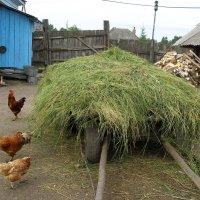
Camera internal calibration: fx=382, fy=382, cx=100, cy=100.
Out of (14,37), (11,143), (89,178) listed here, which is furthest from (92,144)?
(14,37)

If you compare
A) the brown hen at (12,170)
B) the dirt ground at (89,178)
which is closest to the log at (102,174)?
the dirt ground at (89,178)

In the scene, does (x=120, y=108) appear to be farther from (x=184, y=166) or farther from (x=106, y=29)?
(x=106, y=29)

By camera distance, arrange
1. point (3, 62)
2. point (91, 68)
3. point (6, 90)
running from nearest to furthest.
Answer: point (91, 68)
point (6, 90)
point (3, 62)

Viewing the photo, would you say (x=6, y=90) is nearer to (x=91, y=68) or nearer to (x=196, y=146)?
(x=91, y=68)

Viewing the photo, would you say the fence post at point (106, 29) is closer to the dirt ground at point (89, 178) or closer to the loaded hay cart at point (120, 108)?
the dirt ground at point (89, 178)

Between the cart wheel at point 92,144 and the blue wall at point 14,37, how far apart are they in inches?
376

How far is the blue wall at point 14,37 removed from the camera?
13.4 metres

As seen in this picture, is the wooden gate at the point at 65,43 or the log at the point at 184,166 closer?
the log at the point at 184,166

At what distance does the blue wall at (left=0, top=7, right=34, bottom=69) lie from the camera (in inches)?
528

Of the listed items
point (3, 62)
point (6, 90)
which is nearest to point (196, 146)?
point (6, 90)

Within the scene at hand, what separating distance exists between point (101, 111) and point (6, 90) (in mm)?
8528

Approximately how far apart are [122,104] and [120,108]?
65mm

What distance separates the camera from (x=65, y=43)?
1823 cm

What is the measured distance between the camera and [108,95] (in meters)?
4.54
